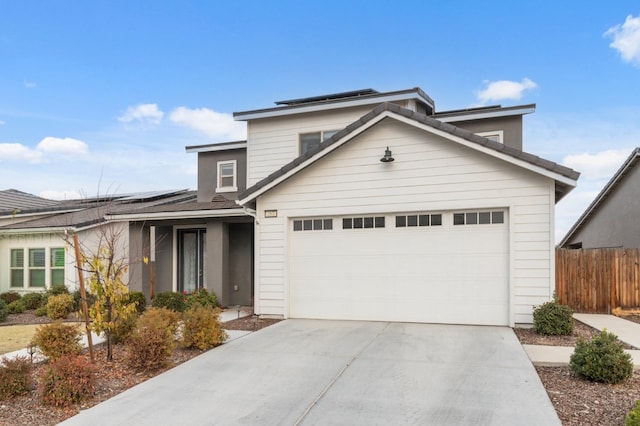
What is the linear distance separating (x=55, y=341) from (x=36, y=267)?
9572mm

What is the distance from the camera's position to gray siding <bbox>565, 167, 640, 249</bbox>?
47.3 feet

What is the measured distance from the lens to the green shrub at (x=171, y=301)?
11258 millimetres

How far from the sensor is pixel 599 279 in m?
11.1

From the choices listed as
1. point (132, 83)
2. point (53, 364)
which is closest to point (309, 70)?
point (132, 83)

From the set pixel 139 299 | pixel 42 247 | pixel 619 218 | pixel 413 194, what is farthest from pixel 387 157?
pixel 42 247

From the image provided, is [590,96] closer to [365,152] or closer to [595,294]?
[595,294]

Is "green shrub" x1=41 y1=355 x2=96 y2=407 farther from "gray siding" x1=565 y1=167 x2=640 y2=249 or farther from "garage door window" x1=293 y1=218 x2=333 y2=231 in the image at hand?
"gray siding" x1=565 y1=167 x2=640 y2=249

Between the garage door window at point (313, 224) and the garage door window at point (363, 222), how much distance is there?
396 millimetres

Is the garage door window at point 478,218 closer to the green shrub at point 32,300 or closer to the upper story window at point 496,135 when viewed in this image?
the upper story window at point 496,135

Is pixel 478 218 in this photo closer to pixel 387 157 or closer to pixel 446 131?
pixel 446 131

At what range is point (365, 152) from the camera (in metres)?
9.60

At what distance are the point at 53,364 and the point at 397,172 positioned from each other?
281 inches

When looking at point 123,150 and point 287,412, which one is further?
point 123,150

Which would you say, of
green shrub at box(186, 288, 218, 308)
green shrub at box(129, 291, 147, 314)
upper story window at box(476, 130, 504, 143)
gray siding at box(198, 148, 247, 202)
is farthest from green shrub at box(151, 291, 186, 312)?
upper story window at box(476, 130, 504, 143)
